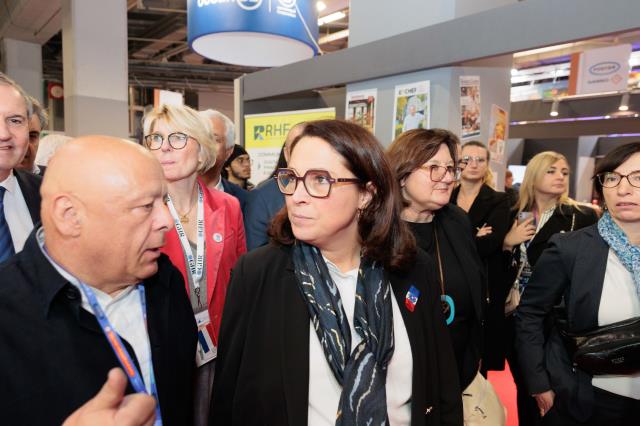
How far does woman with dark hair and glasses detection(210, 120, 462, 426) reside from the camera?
1288 millimetres

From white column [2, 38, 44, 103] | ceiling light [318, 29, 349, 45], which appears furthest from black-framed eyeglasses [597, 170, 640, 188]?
white column [2, 38, 44, 103]

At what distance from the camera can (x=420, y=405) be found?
4.48 feet

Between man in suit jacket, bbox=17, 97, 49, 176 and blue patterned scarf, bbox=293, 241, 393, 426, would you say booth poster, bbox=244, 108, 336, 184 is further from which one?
blue patterned scarf, bbox=293, 241, 393, 426

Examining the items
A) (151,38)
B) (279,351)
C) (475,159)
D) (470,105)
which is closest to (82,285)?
(279,351)

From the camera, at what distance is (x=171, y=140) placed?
2.00 meters

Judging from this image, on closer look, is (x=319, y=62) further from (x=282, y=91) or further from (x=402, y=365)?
(x=402, y=365)

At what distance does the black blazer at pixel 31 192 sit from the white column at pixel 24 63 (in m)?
8.64

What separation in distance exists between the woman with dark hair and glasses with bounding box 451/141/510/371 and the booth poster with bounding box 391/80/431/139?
2.26 feet

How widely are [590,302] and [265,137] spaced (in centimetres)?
484

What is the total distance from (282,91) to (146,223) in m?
4.72

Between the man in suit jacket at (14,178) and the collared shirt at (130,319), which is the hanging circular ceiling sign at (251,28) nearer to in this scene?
the man in suit jacket at (14,178)

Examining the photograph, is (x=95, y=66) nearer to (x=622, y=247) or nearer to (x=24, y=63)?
(x=24, y=63)

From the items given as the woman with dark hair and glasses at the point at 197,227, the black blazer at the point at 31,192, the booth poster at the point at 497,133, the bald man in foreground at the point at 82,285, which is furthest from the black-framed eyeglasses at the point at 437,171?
the booth poster at the point at 497,133

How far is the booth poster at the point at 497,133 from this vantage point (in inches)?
166
